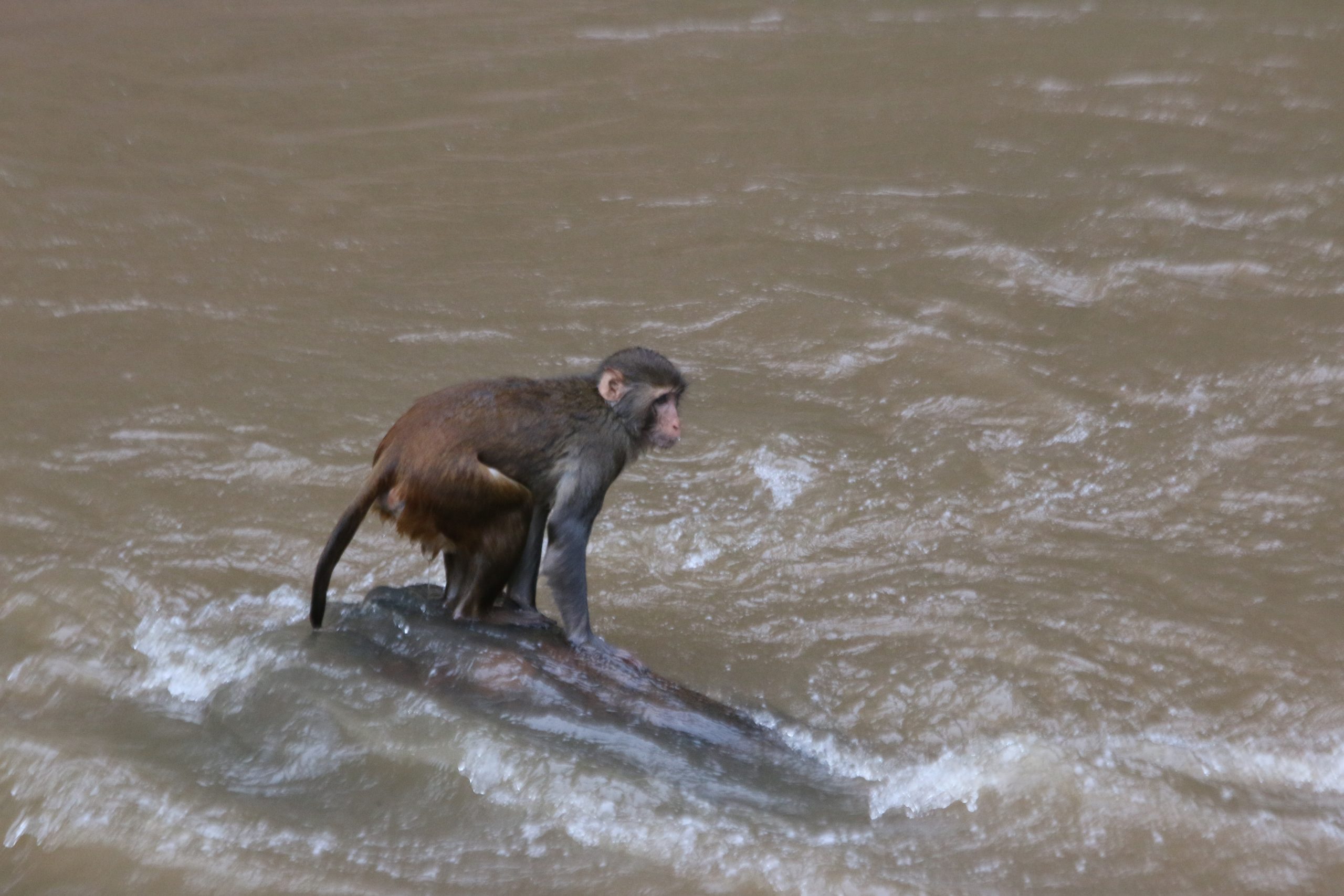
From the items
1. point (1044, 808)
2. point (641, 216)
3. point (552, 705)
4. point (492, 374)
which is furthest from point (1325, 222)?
point (552, 705)

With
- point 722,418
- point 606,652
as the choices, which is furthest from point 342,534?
point 722,418

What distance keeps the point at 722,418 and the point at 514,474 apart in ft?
7.37

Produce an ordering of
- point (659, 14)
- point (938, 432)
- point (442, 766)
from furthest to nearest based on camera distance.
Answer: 1. point (659, 14)
2. point (938, 432)
3. point (442, 766)

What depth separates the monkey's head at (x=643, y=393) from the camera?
4926mm

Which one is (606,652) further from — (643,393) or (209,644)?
(209,644)

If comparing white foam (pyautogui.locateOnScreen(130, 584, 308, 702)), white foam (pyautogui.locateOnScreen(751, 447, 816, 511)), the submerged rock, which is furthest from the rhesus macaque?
white foam (pyautogui.locateOnScreen(751, 447, 816, 511))

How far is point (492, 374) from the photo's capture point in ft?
23.0

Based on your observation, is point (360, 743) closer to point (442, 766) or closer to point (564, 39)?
point (442, 766)

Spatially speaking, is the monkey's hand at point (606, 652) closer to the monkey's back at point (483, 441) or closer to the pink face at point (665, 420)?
the monkey's back at point (483, 441)

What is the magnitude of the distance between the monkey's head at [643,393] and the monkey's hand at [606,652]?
2.34ft

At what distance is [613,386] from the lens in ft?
16.2

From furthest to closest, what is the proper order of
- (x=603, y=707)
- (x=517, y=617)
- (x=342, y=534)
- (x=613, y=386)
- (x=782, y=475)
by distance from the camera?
(x=782, y=475)
(x=613, y=386)
(x=517, y=617)
(x=342, y=534)
(x=603, y=707)

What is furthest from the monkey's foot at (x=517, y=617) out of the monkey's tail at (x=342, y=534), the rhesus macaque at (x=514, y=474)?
the monkey's tail at (x=342, y=534)

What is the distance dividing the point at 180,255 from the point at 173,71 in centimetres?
303
